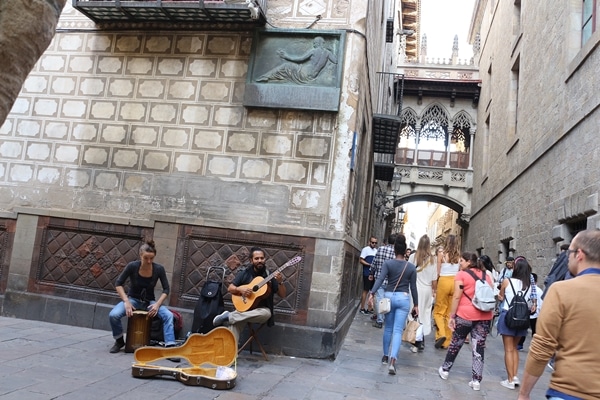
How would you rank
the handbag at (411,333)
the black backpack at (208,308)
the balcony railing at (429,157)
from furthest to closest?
the balcony railing at (429,157), the handbag at (411,333), the black backpack at (208,308)

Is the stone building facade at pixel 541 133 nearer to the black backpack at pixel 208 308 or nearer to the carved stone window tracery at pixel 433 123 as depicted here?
the black backpack at pixel 208 308

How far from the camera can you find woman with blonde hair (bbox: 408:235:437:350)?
27.0 ft

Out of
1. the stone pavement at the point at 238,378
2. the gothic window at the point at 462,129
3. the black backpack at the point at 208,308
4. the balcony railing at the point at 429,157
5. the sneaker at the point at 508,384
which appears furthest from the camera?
the balcony railing at the point at 429,157

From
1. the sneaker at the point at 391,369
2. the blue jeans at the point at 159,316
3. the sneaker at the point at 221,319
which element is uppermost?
the sneaker at the point at 221,319

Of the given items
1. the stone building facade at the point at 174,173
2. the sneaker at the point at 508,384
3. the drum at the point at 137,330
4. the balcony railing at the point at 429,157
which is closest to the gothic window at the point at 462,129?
the balcony railing at the point at 429,157

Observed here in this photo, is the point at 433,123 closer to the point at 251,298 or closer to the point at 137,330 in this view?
the point at 251,298

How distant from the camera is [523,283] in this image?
6.14m

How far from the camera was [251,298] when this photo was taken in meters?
6.09

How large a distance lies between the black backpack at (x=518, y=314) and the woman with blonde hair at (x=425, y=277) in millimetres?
2353

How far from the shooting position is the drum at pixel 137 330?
6219mm

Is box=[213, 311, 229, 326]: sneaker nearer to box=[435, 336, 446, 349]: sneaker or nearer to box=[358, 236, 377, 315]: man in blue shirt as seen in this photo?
box=[435, 336, 446, 349]: sneaker

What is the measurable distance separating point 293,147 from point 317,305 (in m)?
2.30

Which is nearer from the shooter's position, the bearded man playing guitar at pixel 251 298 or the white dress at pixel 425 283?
the bearded man playing guitar at pixel 251 298

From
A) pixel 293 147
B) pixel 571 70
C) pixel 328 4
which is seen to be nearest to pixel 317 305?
pixel 293 147
